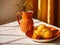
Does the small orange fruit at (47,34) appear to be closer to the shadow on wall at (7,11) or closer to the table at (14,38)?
the table at (14,38)

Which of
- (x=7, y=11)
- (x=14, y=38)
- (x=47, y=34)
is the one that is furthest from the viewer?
(x=7, y=11)

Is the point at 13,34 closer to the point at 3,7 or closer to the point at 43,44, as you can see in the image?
the point at 43,44

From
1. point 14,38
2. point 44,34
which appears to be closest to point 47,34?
point 44,34

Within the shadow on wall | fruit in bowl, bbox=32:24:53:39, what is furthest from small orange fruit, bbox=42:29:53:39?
the shadow on wall

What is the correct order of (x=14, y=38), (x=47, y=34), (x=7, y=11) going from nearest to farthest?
(x=47, y=34), (x=14, y=38), (x=7, y=11)

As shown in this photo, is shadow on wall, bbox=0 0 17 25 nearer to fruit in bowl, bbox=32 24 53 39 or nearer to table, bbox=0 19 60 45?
table, bbox=0 19 60 45

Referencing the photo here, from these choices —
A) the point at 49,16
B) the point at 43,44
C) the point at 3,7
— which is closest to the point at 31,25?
the point at 43,44

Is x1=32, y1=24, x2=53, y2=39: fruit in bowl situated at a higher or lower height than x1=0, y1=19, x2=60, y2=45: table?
higher

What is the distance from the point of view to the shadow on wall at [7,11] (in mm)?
2232

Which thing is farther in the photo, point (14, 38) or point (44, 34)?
point (14, 38)

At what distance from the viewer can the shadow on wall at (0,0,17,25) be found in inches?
87.9

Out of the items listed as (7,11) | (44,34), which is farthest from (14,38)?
(7,11)

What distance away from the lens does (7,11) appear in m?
2.28

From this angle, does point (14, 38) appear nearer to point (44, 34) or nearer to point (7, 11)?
point (44, 34)
